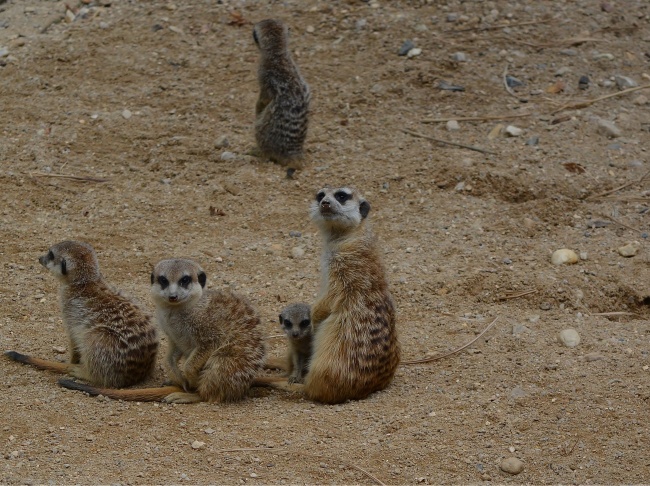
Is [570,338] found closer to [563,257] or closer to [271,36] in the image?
[563,257]

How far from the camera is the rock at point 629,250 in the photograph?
15.8ft

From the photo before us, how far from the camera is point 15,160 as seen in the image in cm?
576

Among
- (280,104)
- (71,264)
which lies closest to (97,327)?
(71,264)

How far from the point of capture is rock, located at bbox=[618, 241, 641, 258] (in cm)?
483

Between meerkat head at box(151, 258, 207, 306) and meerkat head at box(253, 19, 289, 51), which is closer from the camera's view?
meerkat head at box(151, 258, 207, 306)

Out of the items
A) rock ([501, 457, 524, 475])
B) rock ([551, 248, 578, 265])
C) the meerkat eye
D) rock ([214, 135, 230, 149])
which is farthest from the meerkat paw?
rock ([214, 135, 230, 149])

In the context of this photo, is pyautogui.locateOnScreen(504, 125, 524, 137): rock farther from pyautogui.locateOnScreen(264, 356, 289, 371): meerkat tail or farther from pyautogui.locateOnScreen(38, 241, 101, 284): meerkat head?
pyautogui.locateOnScreen(38, 241, 101, 284): meerkat head

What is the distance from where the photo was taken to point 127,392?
3.56 metres

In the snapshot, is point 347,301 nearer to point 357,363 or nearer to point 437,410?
point 357,363

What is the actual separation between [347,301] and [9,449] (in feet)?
4.40

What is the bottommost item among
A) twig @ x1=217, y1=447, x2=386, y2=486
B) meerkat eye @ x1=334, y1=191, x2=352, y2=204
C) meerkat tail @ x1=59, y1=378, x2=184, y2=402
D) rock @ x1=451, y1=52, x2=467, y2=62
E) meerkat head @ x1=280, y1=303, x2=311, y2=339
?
rock @ x1=451, y1=52, x2=467, y2=62

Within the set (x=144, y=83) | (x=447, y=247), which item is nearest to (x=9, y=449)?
(x=447, y=247)

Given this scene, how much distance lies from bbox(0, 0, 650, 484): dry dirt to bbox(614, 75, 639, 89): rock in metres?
0.07

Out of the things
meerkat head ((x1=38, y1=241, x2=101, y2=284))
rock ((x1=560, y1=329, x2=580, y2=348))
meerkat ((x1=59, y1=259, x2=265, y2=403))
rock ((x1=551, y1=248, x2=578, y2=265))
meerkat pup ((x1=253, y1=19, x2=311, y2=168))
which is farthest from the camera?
meerkat pup ((x1=253, y1=19, x2=311, y2=168))
